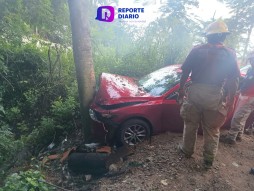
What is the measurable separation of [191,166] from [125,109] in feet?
4.88

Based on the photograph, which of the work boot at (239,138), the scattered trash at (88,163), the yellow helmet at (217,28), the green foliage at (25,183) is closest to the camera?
the green foliage at (25,183)

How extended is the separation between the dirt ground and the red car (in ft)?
0.97

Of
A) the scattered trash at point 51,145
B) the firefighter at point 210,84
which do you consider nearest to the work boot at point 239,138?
the firefighter at point 210,84

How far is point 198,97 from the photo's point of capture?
139 inches

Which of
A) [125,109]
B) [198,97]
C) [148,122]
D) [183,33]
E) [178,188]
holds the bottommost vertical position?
[178,188]

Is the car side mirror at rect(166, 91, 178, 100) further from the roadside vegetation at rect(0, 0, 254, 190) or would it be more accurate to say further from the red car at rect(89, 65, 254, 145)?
the roadside vegetation at rect(0, 0, 254, 190)

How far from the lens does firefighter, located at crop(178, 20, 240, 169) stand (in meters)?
3.39

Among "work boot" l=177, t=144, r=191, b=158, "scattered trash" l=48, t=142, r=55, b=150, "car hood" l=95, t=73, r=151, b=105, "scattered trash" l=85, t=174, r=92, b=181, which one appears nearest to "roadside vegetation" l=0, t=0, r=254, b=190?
"scattered trash" l=48, t=142, r=55, b=150

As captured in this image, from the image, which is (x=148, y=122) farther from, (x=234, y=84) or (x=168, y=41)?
(x=168, y=41)

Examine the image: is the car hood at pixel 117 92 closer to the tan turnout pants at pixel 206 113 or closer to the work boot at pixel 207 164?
the tan turnout pants at pixel 206 113

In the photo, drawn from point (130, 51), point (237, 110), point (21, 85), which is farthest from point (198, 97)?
point (21, 85)

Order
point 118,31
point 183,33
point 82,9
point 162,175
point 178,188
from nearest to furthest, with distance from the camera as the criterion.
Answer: point 178,188 < point 162,175 < point 82,9 < point 183,33 < point 118,31

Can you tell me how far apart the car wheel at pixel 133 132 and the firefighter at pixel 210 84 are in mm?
940

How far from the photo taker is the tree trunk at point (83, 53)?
407cm
